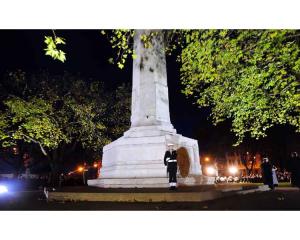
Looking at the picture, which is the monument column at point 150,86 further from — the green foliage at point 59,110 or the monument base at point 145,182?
the green foliage at point 59,110

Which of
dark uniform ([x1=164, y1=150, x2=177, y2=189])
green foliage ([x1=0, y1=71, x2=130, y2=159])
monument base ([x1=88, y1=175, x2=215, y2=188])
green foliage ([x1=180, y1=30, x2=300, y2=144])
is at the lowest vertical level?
monument base ([x1=88, y1=175, x2=215, y2=188])

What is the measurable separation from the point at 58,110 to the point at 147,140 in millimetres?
14931

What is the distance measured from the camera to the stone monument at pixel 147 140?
39.4 ft

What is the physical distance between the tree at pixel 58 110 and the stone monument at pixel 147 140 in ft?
34.8

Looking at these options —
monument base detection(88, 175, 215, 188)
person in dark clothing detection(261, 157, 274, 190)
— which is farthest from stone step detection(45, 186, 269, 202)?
person in dark clothing detection(261, 157, 274, 190)

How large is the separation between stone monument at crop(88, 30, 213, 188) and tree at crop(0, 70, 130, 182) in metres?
10.6

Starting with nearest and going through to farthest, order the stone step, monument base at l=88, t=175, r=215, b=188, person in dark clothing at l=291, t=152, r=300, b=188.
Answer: the stone step, monument base at l=88, t=175, r=215, b=188, person in dark clothing at l=291, t=152, r=300, b=188

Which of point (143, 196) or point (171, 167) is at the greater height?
point (171, 167)

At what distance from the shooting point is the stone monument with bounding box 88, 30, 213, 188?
1202 centimetres

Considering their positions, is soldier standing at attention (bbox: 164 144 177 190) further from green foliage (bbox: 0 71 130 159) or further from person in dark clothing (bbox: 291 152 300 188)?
green foliage (bbox: 0 71 130 159)

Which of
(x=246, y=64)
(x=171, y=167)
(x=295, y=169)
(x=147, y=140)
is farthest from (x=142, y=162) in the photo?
(x=295, y=169)

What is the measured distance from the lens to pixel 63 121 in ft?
81.4

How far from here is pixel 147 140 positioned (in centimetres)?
1265

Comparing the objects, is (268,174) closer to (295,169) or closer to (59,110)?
(295,169)
